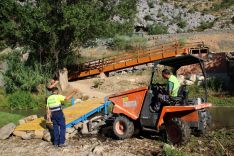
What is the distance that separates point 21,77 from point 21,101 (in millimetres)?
2583

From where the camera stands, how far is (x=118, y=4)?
30875mm

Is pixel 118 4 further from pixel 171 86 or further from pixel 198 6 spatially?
pixel 198 6

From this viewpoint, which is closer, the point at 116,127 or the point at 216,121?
the point at 116,127

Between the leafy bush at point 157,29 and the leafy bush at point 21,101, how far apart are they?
3865cm

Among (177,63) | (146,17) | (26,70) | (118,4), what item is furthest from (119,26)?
(146,17)

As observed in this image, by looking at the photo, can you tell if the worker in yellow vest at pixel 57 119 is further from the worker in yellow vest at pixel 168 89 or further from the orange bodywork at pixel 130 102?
the worker in yellow vest at pixel 168 89

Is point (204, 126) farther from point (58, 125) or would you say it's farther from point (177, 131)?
point (58, 125)

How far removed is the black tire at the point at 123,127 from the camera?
1234 centimetres

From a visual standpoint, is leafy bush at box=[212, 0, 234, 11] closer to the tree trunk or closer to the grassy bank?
the tree trunk

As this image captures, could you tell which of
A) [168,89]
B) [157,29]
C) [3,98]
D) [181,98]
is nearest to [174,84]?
[168,89]

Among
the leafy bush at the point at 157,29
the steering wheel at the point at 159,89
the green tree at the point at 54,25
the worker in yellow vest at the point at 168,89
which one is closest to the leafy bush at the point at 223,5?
the leafy bush at the point at 157,29

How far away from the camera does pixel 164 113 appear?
11.6m

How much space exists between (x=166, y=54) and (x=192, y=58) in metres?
20.8

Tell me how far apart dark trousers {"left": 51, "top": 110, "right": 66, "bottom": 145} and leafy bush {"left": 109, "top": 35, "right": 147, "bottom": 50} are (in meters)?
30.2
